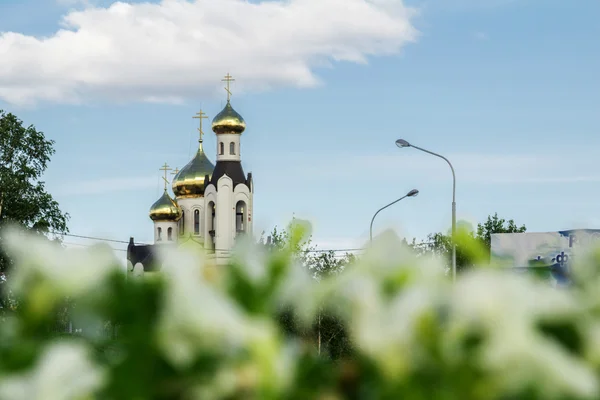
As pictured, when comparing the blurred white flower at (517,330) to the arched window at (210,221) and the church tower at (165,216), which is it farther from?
the church tower at (165,216)

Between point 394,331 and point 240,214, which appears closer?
point 394,331

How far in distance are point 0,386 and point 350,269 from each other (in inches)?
16.3

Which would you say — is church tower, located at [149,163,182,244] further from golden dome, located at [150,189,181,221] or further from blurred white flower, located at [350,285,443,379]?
blurred white flower, located at [350,285,443,379]

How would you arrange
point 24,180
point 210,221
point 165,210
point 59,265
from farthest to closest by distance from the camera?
point 165,210, point 210,221, point 24,180, point 59,265

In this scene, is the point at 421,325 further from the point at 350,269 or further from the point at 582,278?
the point at 582,278

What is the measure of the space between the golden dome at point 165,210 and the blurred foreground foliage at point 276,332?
7352 cm

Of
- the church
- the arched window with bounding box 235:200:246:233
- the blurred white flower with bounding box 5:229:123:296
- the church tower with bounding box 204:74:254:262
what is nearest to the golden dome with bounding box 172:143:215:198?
the church

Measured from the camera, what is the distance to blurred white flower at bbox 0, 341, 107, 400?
906 millimetres

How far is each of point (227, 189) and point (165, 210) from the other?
21.0ft

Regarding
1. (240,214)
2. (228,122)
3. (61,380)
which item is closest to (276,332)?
(61,380)

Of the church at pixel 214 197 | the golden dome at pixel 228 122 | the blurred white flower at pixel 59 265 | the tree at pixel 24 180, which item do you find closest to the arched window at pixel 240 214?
the church at pixel 214 197

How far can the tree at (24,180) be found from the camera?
4372cm

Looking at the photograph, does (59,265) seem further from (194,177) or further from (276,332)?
(194,177)

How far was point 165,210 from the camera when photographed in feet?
242
